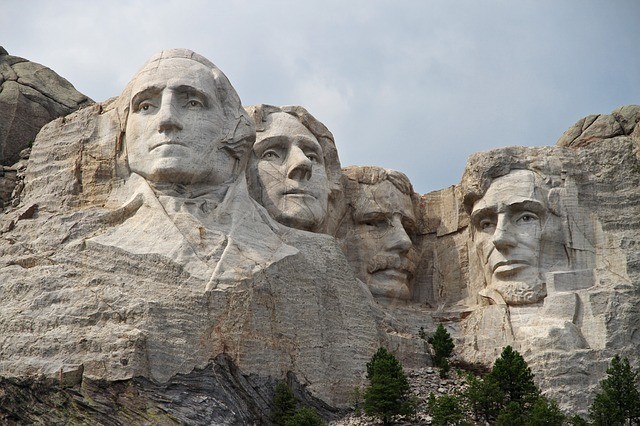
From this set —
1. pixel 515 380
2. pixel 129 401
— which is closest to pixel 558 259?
pixel 515 380

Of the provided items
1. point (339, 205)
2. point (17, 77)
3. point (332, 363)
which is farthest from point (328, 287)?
point (17, 77)

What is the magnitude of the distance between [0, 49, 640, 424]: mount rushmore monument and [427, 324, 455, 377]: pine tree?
25 centimetres

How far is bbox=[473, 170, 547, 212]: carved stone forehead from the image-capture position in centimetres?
3450

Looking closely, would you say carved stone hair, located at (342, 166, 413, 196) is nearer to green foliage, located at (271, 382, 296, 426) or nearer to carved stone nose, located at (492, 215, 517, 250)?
carved stone nose, located at (492, 215, 517, 250)

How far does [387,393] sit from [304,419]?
5.12 feet

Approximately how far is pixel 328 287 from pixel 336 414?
2.31 m

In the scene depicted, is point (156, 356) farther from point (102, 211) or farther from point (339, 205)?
point (339, 205)

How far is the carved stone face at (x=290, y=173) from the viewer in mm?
33812

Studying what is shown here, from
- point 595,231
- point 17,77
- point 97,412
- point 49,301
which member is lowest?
point 97,412

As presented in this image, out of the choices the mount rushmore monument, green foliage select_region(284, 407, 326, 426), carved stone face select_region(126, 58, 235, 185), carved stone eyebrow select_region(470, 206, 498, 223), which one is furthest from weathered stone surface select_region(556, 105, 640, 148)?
green foliage select_region(284, 407, 326, 426)

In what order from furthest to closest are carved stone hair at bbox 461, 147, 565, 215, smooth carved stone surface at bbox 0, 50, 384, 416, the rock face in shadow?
carved stone hair at bbox 461, 147, 565, 215 → smooth carved stone surface at bbox 0, 50, 384, 416 → the rock face in shadow

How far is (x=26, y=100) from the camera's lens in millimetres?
36250

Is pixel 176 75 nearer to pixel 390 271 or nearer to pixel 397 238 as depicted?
pixel 397 238

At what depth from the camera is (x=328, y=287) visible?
32.3 m
